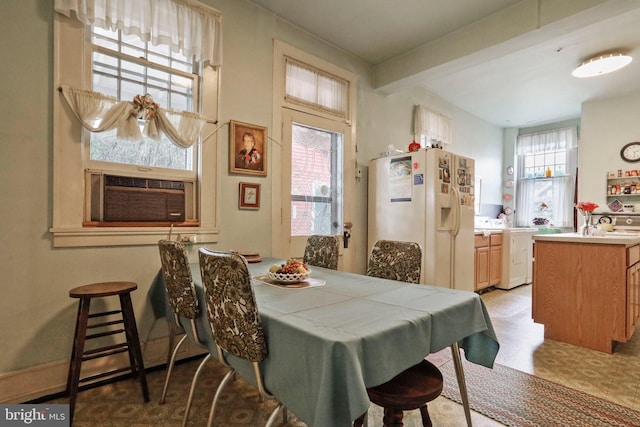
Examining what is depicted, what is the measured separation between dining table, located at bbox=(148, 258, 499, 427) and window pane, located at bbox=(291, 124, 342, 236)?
5.37 feet

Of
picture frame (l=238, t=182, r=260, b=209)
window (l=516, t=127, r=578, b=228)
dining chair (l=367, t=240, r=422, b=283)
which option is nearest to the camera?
dining chair (l=367, t=240, r=422, b=283)

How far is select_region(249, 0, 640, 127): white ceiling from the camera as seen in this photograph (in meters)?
2.57

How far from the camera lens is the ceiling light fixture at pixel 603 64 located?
3.32m

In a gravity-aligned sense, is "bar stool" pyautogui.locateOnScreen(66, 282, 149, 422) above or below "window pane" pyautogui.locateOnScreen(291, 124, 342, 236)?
below

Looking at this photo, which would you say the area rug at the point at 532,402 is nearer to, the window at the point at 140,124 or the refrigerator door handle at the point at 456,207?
the refrigerator door handle at the point at 456,207

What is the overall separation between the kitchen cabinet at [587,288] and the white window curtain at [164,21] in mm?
3277

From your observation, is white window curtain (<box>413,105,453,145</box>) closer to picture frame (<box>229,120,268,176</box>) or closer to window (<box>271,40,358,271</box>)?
window (<box>271,40,358,271</box>)

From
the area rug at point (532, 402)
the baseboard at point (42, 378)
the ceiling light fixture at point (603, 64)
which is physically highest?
the ceiling light fixture at point (603, 64)

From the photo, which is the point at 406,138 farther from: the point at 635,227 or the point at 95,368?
the point at 95,368

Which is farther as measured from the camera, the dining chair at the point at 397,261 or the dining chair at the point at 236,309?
the dining chair at the point at 397,261

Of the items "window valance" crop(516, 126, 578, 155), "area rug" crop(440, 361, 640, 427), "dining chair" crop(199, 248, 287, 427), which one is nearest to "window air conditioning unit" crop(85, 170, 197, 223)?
"dining chair" crop(199, 248, 287, 427)

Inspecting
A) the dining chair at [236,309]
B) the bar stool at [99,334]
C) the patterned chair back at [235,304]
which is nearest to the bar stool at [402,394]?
the dining chair at [236,309]

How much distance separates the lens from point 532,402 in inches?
73.6

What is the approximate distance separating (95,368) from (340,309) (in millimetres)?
1835
